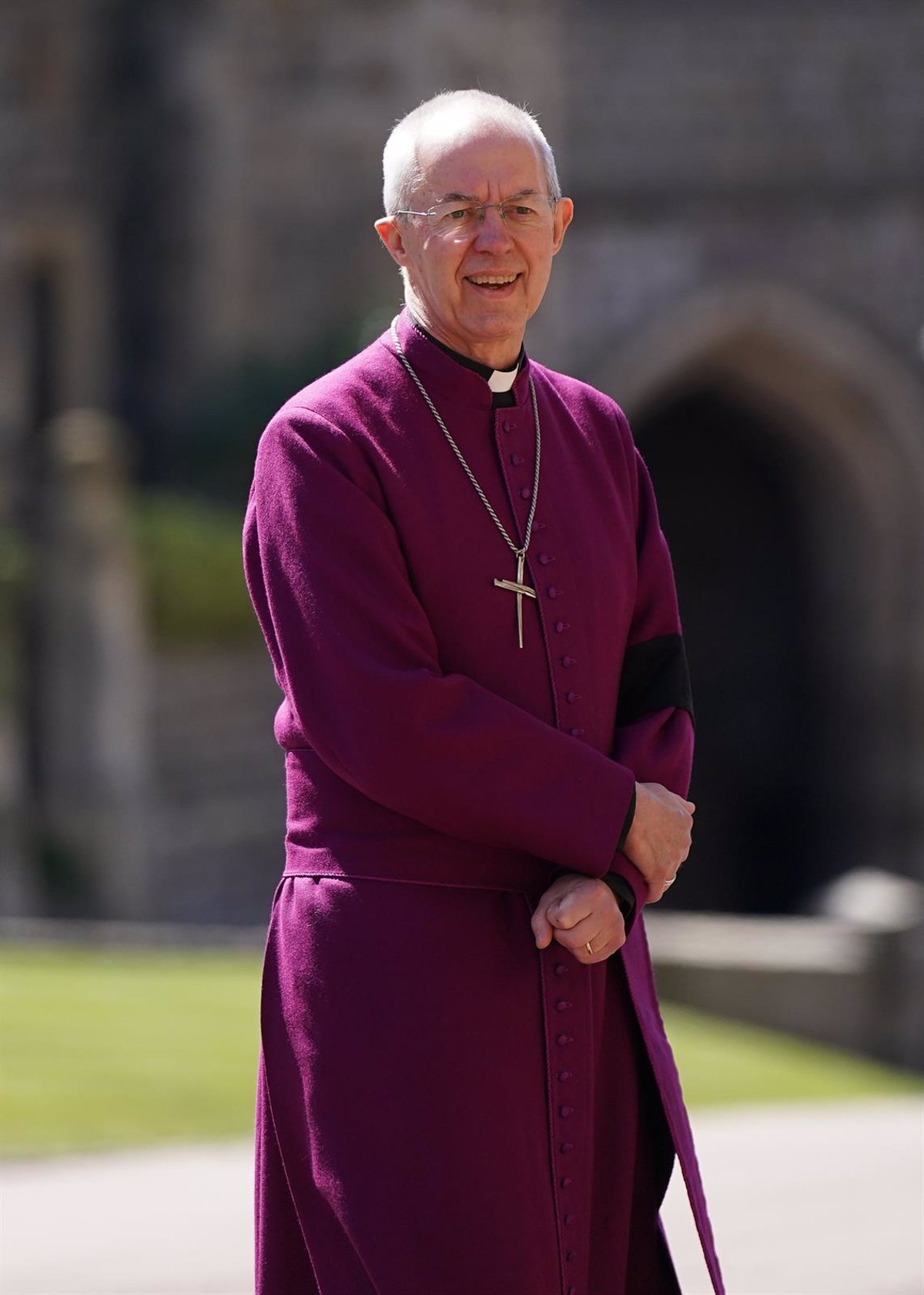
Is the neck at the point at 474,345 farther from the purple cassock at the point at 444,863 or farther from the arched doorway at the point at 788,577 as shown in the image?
the arched doorway at the point at 788,577

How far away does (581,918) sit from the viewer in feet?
9.57

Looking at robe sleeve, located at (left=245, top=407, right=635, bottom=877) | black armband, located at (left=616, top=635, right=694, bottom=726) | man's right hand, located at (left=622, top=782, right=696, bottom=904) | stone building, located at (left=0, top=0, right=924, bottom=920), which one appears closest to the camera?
robe sleeve, located at (left=245, top=407, right=635, bottom=877)

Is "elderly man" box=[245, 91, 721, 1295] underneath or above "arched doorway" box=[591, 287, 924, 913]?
underneath

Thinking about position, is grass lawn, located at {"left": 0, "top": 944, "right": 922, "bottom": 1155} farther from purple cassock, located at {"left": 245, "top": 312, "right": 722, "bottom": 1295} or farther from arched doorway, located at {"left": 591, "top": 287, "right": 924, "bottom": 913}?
arched doorway, located at {"left": 591, "top": 287, "right": 924, "bottom": 913}

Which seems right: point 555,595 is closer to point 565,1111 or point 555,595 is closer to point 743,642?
point 565,1111

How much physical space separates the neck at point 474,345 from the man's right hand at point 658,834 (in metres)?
0.60

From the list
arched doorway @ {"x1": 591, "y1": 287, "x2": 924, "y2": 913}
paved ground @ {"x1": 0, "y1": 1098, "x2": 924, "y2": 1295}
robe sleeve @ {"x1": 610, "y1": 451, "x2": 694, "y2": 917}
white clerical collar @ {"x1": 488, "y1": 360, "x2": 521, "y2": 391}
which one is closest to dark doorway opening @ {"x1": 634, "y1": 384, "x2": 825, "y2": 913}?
arched doorway @ {"x1": 591, "y1": 287, "x2": 924, "y2": 913}

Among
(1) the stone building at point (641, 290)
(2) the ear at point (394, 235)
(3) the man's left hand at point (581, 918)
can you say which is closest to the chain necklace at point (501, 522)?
(2) the ear at point (394, 235)

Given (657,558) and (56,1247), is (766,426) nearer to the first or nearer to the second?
(56,1247)

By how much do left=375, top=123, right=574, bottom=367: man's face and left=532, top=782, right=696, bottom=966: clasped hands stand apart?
2.11 feet

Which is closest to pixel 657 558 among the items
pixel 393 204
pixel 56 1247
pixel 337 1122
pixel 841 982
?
pixel 393 204

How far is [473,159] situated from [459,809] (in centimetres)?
82

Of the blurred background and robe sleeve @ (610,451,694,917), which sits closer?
robe sleeve @ (610,451,694,917)

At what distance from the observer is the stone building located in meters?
15.7
